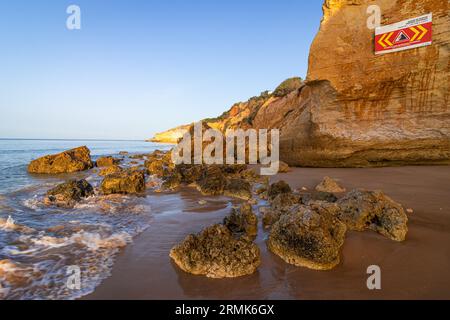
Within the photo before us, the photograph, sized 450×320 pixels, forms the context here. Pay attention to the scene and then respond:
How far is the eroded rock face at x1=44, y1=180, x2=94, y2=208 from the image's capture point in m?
6.17

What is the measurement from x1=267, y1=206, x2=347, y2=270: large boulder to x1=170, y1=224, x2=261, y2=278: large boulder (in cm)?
40

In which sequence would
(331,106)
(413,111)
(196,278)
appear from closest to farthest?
(196,278)
(413,111)
(331,106)

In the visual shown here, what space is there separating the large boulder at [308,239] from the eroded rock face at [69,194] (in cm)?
540

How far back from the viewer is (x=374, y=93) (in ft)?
26.0

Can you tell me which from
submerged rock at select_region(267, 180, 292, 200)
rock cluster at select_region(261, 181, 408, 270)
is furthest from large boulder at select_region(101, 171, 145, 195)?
rock cluster at select_region(261, 181, 408, 270)

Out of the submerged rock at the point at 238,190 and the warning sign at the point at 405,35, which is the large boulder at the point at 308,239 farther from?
the warning sign at the point at 405,35

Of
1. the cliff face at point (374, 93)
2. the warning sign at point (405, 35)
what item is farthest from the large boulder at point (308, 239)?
the warning sign at point (405, 35)

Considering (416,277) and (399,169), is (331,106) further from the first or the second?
(416,277)

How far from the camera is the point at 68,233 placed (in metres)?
4.00

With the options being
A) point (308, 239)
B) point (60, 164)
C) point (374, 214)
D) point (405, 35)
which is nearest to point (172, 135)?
point (60, 164)

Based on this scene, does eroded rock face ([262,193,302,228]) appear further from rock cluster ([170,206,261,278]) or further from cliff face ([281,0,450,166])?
cliff face ([281,0,450,166])

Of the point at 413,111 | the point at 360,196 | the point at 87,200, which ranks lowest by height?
the point at 87,200
